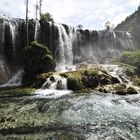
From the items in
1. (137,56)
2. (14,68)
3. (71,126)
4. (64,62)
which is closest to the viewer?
(71,126)

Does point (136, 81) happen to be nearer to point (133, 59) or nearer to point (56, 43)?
point (133, 59)

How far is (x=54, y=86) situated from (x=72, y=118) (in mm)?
15765

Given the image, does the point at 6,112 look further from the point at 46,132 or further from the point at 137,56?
the point at 137,56

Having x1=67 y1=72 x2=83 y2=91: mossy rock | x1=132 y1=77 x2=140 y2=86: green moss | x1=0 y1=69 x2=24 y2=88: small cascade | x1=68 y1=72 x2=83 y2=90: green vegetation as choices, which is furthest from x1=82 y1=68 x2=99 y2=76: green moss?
x1=0 y1=69 x2=24 y2=88: small cascade

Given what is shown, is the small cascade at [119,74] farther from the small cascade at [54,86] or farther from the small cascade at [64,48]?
the small cascade at [64,48]

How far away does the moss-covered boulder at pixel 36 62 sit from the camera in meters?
41.5

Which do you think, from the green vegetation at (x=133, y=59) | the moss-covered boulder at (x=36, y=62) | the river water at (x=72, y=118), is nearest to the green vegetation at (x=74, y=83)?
the river water at (x=72, y=118)

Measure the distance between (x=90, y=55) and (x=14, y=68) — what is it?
22690 millimetres

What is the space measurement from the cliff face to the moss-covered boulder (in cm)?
472

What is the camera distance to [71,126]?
696 inches

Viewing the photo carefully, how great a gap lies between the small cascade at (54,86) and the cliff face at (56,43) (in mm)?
10901

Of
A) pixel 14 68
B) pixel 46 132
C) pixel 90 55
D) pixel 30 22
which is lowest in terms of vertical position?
pixel 46 132

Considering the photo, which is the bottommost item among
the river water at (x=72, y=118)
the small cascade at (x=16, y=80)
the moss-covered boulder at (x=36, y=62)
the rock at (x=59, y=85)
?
the river water at (x=72, y=118)

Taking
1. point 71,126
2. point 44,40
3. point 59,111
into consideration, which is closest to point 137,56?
point 44,40
